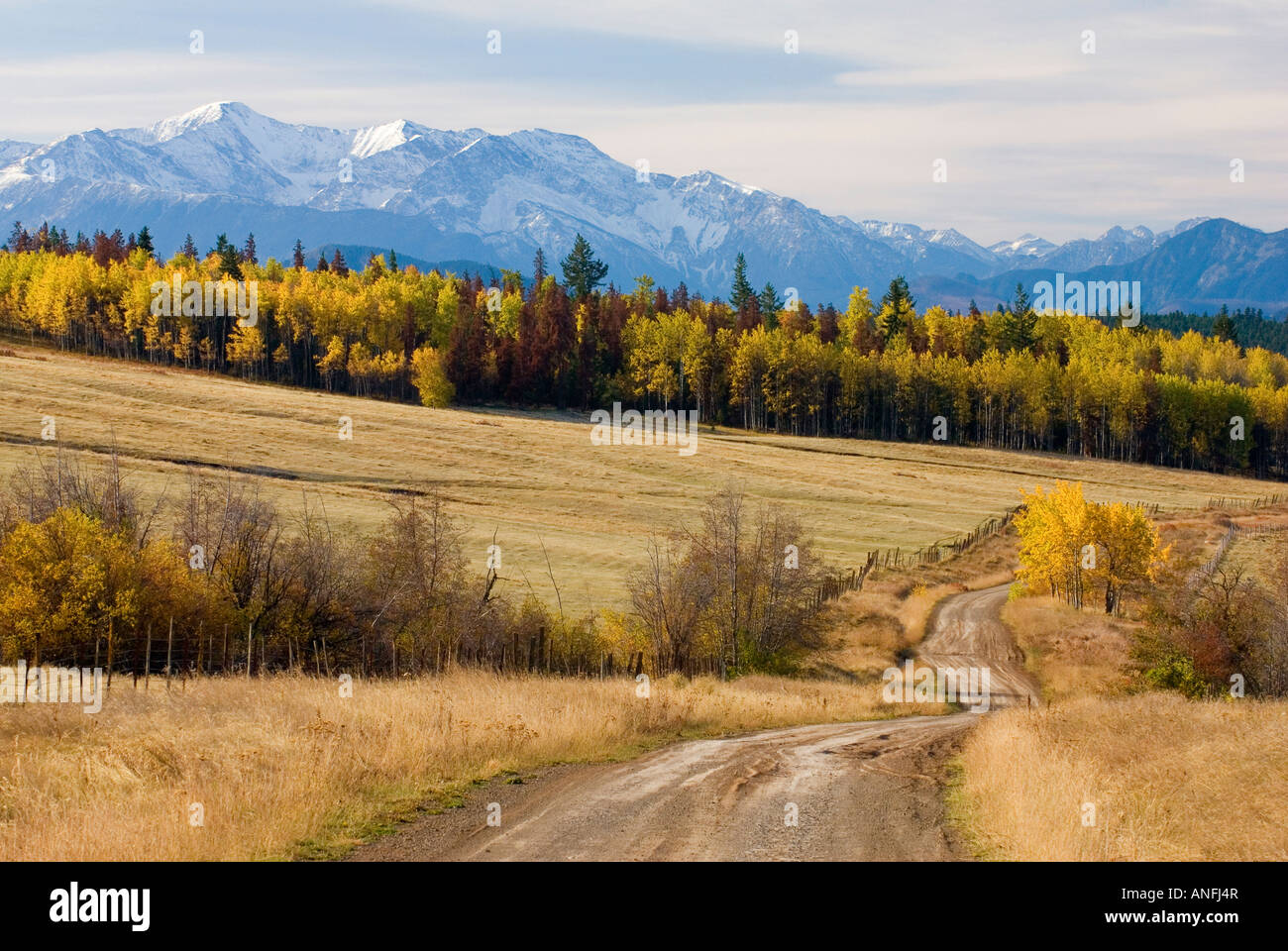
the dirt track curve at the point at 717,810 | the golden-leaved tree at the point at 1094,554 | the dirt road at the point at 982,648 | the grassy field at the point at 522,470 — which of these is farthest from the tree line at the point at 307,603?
the golden-leaved tree at the point at 1094,554

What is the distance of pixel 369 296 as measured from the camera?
148m

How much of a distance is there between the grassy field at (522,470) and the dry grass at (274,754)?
25.1 meters

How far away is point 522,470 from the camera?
83.0 m

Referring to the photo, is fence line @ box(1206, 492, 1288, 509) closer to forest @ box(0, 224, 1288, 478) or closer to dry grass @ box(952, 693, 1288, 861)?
forest @ box(0, 224, 1288, 478)

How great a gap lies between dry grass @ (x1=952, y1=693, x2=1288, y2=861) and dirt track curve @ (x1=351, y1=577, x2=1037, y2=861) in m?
0.85

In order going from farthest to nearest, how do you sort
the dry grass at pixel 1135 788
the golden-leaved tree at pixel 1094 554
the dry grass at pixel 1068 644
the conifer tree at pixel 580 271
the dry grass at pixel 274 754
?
the conifer tree at pixel 580 271 → the golden-leaved tree at pixel 1094 554 → the dry grass at pixel 1068 644 → the dry grass at pixel 1135 788 → the dry grass at pixel 274 754

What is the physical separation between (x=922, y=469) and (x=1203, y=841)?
3840 inches

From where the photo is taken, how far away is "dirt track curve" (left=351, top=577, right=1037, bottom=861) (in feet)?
38.7

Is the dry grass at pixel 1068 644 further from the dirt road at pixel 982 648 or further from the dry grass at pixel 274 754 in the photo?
the dry grass at pixel 274 754

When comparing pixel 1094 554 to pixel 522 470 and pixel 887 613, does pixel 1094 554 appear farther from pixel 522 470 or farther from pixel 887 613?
pixel 522 470

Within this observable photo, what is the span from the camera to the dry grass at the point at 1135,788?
459 inches

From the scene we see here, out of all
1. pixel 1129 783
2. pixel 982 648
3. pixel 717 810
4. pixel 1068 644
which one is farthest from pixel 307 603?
pixel 1068 644

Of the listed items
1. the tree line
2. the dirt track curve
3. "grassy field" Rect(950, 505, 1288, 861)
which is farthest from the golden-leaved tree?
the dirt track curve
